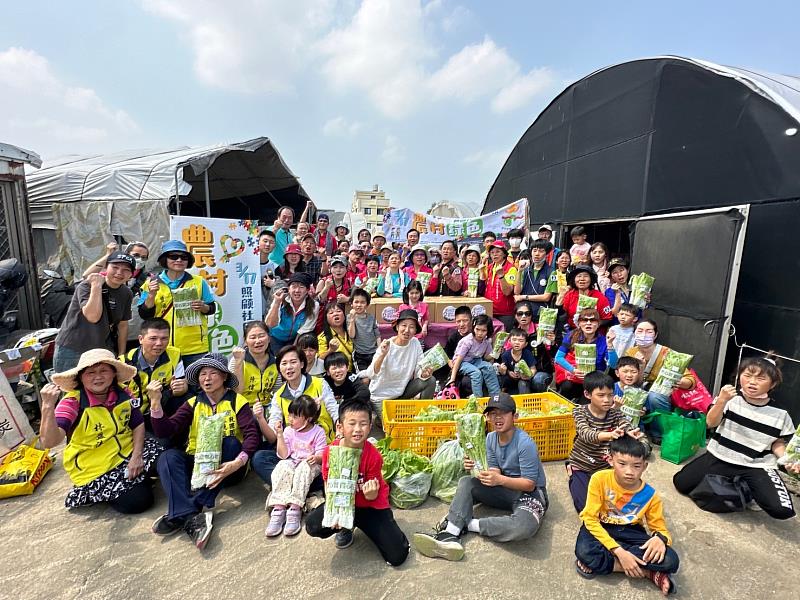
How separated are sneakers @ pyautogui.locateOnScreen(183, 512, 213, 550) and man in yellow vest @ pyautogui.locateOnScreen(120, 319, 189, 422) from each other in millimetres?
1049

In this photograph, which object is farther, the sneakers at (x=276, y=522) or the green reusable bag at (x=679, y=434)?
the green reusable bag at (x=679, y=434)

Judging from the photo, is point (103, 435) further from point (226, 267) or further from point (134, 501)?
point (226, 267)

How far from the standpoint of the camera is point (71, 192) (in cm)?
895

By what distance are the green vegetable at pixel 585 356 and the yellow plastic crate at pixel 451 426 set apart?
0.46 meters

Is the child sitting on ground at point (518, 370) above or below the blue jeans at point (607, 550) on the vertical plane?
above

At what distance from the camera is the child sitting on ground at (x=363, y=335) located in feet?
16.3

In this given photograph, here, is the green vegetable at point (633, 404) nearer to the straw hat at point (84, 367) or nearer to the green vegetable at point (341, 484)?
the green vegetable at point (341, 484)

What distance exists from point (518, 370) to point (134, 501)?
13.2 ft

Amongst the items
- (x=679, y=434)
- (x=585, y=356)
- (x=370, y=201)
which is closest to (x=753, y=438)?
(x=679, y=434)

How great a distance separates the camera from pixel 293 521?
9.51 ft

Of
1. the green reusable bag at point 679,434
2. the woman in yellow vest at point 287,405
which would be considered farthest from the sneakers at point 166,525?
the green reusable bag at point 679,434

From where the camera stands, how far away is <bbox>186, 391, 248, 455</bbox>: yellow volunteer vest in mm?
3164

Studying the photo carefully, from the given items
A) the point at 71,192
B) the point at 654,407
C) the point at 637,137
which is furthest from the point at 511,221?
the point at 71,192

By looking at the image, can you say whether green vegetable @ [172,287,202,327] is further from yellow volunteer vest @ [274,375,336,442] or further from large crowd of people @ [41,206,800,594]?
yellow volunteer vest @ [274,375,336,442]
